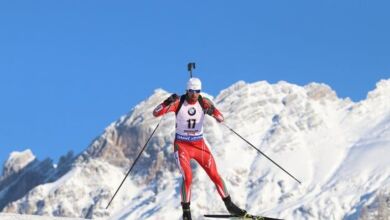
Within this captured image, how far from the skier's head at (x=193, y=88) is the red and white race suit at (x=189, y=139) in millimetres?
183

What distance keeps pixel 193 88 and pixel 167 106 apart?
0.62 metres

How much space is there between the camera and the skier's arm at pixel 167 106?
19188 mm

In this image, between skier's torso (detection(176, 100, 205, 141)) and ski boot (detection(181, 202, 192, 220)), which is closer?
ski boot (detection(181, 202, 192, 220))

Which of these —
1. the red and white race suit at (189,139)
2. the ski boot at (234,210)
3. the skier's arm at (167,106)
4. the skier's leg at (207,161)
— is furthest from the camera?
the skier's leg at (207,161)

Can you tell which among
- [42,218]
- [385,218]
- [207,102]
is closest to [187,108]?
[207,102]

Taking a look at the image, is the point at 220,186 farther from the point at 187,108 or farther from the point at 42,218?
the point at 42,218

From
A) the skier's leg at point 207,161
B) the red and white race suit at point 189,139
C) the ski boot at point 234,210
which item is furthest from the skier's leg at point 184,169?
the ski boot at point 234,210

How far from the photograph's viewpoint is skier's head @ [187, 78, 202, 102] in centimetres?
1908

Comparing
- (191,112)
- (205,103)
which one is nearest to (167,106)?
(191,112)

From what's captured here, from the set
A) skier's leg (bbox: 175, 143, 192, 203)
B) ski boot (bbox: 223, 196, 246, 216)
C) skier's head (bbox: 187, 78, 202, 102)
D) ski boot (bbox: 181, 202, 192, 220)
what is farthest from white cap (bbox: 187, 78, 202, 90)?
ski boot (bbox: 223, 196, 246, 216)

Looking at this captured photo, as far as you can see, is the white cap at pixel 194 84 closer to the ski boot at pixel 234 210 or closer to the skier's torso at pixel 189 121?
the skier's torso at pixel 189 121

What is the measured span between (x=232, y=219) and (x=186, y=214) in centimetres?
109

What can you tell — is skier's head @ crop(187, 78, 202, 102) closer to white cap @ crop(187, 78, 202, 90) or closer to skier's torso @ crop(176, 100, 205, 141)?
white cap @ crop(187, 78, 202, 90)

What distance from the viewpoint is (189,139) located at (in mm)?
19797
